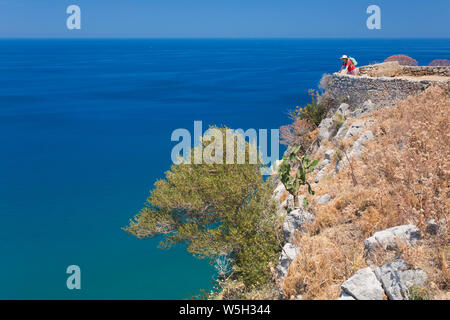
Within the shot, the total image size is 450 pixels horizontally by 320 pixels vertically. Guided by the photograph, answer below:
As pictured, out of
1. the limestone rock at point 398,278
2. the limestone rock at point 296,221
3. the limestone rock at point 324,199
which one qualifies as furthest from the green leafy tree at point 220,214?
the limestone rock at point 398,278

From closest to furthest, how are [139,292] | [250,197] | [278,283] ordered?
[278,283], [250,197], [139,292]

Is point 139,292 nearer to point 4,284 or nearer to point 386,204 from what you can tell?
point 4,284

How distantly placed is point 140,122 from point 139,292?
51450mm

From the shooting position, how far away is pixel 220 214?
1681 centimetres

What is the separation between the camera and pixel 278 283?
9289 mm

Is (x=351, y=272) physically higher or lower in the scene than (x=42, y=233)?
higher

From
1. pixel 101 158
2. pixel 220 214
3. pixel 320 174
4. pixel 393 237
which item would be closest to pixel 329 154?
pixel 320 174

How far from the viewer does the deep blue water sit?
2850 centimetres

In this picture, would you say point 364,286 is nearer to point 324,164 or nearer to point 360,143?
point 360,143

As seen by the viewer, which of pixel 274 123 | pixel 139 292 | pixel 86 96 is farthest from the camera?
pixel 86 96

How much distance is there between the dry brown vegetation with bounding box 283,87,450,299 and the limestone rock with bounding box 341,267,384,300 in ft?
1.61

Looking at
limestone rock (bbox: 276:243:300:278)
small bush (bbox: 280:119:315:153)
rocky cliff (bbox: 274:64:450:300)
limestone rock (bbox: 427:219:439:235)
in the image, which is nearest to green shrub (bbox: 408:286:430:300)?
rocky cliff (bbox: 274:64:450:300)
